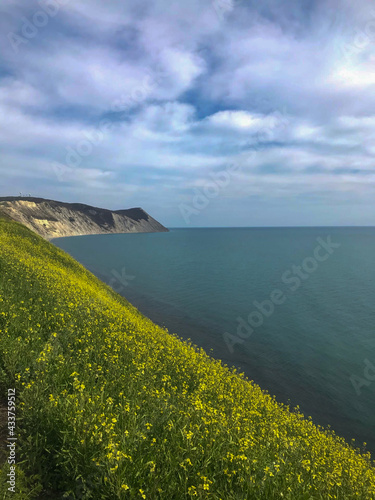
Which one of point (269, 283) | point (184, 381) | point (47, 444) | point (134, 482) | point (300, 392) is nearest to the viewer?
point (134, 482)

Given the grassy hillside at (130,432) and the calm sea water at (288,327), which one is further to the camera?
the calm sea water at (288,327)

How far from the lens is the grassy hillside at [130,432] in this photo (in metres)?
5.02

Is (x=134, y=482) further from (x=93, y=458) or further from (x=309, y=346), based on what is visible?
(x=309, y=346)

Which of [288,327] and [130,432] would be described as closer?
[130,432]

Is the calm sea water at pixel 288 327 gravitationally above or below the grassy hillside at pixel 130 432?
below

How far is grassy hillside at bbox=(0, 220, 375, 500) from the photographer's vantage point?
197 inches

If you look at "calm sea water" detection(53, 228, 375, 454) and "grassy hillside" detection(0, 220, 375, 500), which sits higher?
"grassy hillside" detection(0, 220, 375, 500)

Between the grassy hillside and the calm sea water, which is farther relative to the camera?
the calm sea water

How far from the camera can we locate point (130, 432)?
5.88 metres

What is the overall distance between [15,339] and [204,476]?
257 inches

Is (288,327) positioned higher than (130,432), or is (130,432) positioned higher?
(130,432)

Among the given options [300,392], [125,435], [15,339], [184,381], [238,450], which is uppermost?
[15,339]

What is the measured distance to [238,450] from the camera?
20.2ft

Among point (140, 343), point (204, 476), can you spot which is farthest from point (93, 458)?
point (140, 343)
